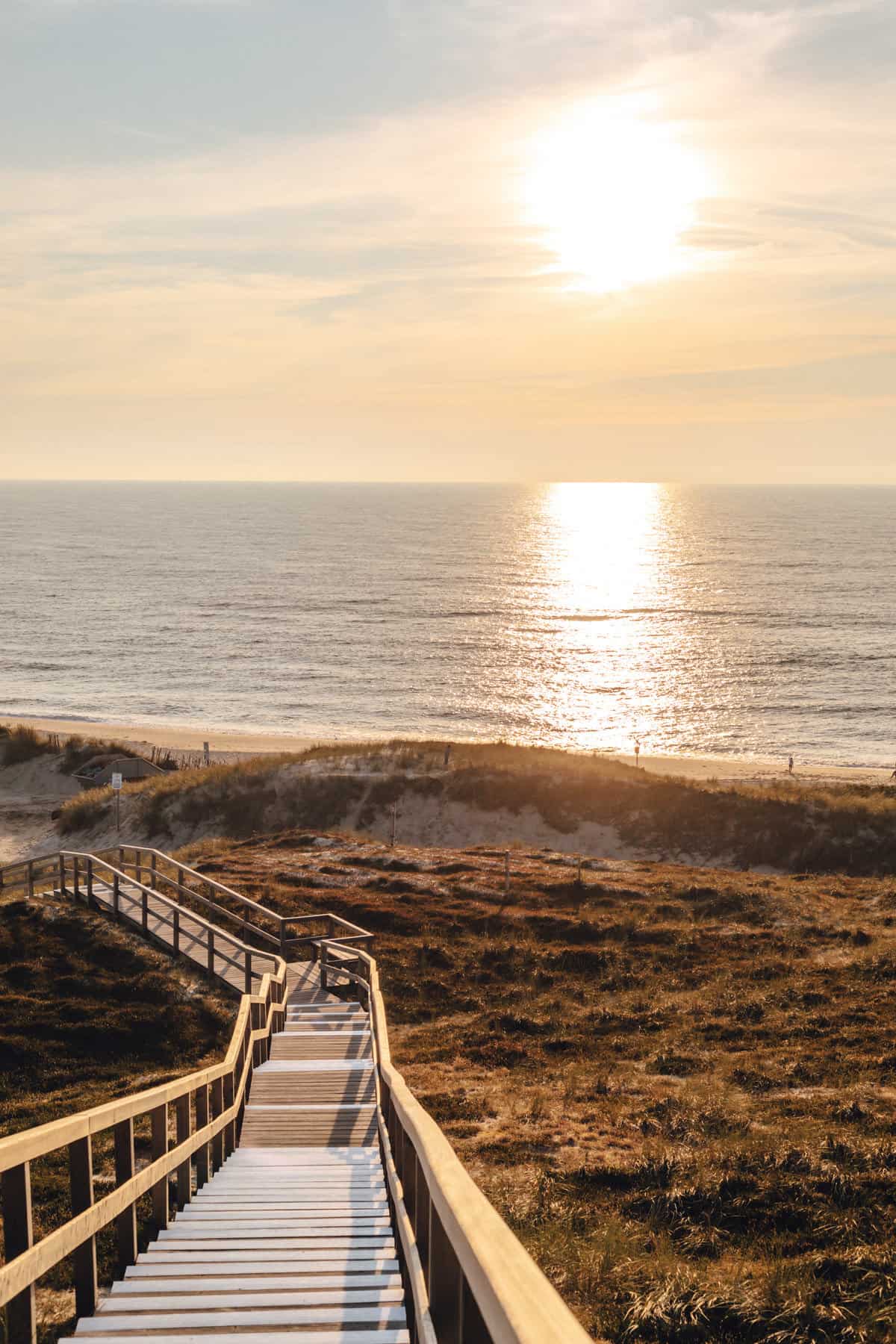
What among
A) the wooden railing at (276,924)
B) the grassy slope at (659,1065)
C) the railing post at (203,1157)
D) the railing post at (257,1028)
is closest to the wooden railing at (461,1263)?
the railing post at (203,1157)

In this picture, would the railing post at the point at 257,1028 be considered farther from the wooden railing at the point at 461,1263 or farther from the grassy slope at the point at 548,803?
the grassy slope at the point at 548,803

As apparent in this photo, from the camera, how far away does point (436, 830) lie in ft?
117

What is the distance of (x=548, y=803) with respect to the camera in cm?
3609

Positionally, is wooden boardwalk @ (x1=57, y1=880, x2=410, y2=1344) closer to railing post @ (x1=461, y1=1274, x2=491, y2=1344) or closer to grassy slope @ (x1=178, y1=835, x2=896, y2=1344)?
railing post @ (x1=461, y1=1274, x2=491, y2=1344)

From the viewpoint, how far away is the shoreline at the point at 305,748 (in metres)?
51.6

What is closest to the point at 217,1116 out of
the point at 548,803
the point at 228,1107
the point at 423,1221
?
the point at 228,1107

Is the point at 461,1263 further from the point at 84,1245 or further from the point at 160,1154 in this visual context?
the point at 160,1154

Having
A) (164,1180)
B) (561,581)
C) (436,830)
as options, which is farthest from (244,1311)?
(561,581)

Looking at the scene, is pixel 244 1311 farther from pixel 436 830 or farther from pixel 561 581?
pixel 561 581

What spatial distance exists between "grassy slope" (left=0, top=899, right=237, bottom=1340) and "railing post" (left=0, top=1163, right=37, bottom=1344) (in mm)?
6597

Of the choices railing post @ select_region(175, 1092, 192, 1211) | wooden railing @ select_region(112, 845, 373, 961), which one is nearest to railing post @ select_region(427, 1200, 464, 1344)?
railing post @ select_region(175, 1092, 192, 1211)

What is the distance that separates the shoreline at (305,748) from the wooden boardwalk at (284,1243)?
Answer: 37839 millimetres

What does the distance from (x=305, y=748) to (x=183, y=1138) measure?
4850cm

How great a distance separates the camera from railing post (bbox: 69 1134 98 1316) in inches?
158
